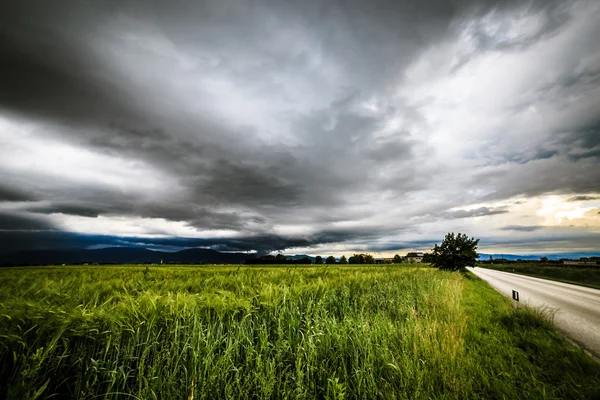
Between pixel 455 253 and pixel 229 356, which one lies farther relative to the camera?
pixel 455 253

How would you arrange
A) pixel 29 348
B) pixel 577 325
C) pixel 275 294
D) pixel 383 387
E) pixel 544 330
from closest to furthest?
pixel 29 348 < pixel 383 387 < pixel 275 294 < pixel 544 330 < pixel 577 325

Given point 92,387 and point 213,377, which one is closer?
point 92,387

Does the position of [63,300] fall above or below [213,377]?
above

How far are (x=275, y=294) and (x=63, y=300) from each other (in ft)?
11.6

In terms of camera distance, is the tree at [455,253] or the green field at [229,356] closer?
the green field at [229,356]

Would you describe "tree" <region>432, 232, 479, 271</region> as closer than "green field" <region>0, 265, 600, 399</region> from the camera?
No

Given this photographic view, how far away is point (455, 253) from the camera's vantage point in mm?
26453

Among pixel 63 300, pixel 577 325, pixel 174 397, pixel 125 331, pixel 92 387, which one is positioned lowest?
pixel 577 325

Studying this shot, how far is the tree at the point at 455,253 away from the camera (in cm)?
2594

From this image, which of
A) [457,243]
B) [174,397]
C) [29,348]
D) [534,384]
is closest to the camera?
[29,348]

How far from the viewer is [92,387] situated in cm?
274

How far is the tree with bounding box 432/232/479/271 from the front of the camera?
2594cm

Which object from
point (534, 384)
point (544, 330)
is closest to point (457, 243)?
point (544, 330)

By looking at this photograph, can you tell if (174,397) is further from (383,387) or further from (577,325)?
(577,325)
